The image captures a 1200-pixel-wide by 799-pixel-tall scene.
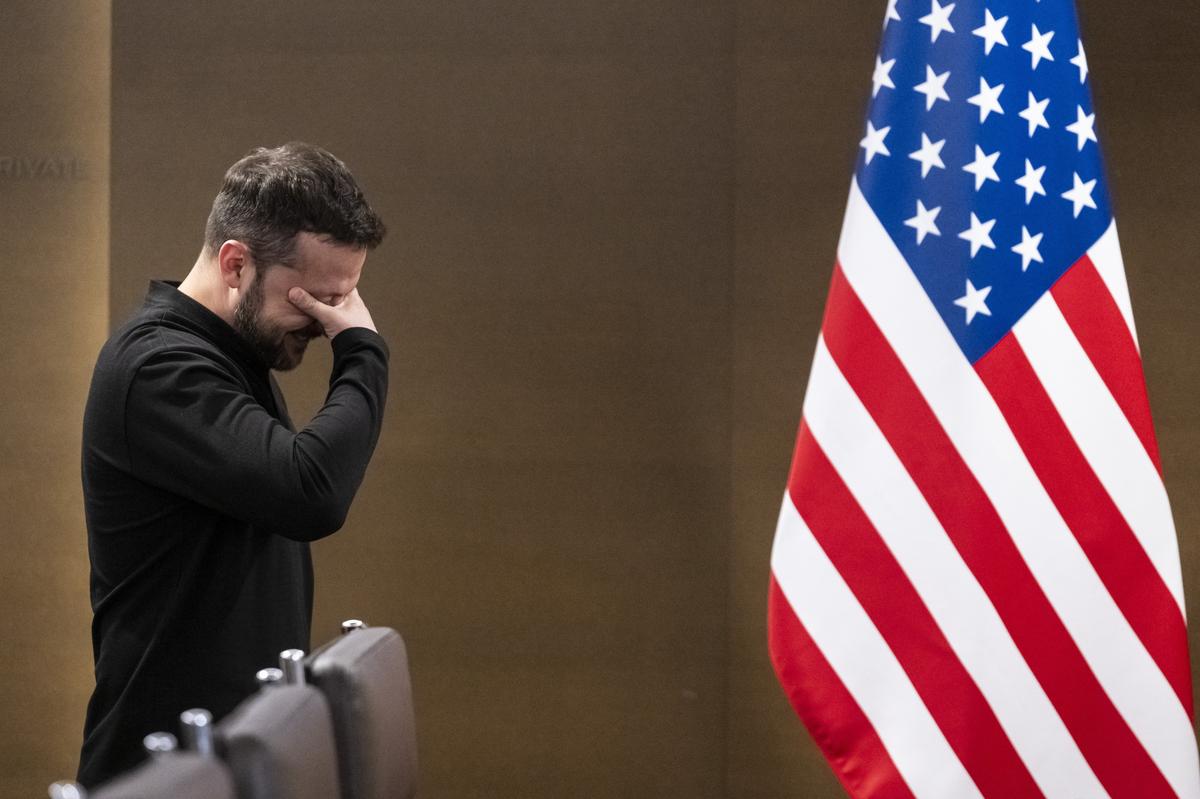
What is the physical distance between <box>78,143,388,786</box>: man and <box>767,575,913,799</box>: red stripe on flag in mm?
814

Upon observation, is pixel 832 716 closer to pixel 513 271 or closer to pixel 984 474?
pixel 984 474

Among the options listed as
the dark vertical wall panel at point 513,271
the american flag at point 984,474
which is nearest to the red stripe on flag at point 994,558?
the american flag at point 984,474

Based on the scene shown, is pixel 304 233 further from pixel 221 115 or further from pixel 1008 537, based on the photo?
pixel 221 115

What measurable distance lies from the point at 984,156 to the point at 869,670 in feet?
2.87

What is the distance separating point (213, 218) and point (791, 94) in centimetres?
174

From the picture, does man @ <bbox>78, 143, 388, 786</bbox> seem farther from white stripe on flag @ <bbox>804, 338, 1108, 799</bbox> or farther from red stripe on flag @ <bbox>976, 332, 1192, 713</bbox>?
red stripe on flag @ <bbox>976, 332, 1192, 713</bbox>

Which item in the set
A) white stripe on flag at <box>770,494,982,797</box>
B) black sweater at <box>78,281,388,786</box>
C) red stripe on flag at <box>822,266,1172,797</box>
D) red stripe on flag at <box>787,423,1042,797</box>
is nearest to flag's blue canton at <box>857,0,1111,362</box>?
red stripe on flag at <box>822,266,1172,797</box>

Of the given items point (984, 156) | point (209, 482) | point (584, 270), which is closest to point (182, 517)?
point (209, 482)

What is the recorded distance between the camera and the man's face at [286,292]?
1.65 metres

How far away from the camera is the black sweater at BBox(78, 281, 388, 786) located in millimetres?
1479

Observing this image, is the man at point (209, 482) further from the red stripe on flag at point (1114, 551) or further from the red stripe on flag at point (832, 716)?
the red stripe on flag at point (1114, 551)

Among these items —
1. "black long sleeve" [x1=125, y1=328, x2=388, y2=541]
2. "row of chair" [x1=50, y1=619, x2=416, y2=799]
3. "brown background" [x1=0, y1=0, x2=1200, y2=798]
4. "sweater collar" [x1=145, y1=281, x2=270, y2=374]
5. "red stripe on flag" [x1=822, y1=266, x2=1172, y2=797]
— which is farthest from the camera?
"brown background" [x1=0, y1=0, x2=1200, y2=798]

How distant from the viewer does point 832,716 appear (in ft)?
6.49

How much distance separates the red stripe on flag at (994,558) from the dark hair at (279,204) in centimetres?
89
